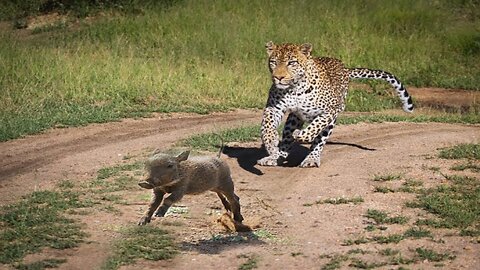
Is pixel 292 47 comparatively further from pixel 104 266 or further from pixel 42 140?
pixel 104 266

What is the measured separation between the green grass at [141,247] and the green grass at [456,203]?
2.02 metres

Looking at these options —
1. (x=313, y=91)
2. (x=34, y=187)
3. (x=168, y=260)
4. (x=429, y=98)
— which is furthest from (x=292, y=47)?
(x=429, y=98)

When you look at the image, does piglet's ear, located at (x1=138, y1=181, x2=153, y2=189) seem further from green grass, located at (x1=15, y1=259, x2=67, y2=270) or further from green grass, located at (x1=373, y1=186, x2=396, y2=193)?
green grass, located at (x1=373, y1=186, x2=396, y2=193)

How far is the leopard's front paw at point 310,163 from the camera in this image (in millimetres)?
10055

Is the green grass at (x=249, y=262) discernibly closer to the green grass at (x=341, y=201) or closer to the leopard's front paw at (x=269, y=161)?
the green grass at (x=341, y=201)

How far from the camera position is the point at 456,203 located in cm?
842

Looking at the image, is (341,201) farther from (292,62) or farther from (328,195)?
(292,62)

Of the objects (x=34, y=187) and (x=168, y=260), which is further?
Result: (x=34, y=187)

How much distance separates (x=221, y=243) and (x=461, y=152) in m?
3.78

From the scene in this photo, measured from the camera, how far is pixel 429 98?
52.4ft

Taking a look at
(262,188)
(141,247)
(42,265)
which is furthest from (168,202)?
(262,188)

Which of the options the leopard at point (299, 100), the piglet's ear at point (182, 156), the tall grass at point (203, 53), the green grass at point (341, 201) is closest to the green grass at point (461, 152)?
the leopard at point (299, 100)

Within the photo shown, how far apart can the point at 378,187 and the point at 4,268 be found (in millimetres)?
3489

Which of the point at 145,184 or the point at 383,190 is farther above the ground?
the point at 145,184
